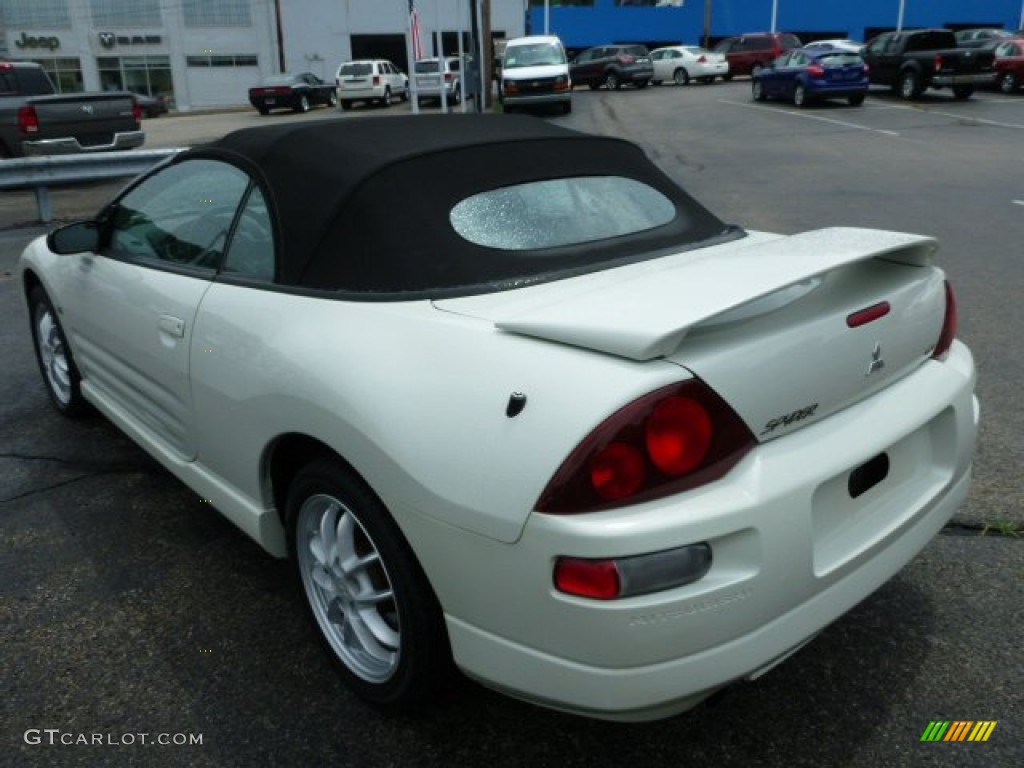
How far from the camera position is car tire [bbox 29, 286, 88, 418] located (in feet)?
13.9

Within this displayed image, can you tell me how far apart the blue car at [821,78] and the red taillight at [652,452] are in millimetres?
24244

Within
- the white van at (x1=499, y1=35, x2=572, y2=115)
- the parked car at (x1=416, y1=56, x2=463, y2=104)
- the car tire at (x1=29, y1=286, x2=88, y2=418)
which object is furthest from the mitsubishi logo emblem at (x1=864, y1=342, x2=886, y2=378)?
the parked car at (x1=416, y1=56, x2=463, y2=104)

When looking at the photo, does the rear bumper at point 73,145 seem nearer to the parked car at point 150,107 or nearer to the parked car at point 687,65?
the parked car at point 687,65

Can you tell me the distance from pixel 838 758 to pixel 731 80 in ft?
128

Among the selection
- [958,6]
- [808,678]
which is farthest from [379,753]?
[958,6]

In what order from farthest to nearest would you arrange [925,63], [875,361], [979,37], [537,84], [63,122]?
[979,37] → [537,84] → [925,63] → [63,122] → [875,361]

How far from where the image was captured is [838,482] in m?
2.06

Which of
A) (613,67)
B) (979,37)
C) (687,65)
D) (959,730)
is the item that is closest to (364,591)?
(959,730)

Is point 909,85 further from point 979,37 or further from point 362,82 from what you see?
point 362,82

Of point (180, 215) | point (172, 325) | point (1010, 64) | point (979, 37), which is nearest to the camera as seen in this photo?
point (172, 325)

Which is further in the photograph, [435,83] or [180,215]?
[435,83]

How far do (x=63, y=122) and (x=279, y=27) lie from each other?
42.7 metres

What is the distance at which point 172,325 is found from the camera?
2975mm

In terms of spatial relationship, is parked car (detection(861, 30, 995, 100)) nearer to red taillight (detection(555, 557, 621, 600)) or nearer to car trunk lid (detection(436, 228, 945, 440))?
car trunk lid (detection(436, 228, 945, 440))
